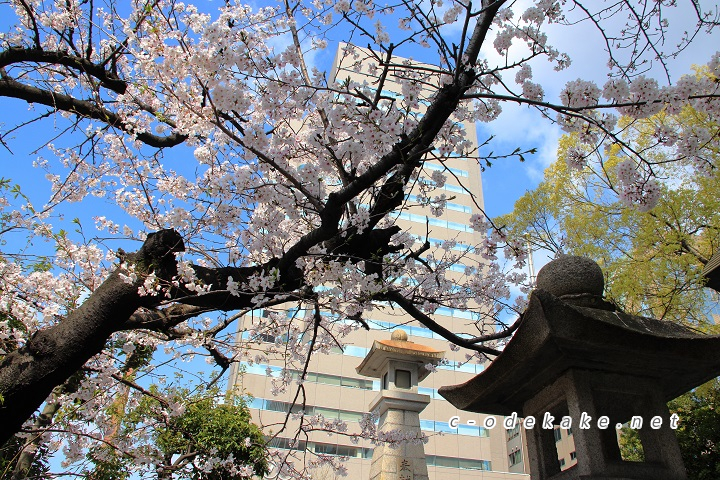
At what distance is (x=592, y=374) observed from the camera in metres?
3.35

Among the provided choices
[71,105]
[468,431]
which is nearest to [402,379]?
[71,105]

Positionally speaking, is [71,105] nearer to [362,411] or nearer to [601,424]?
[601,424]

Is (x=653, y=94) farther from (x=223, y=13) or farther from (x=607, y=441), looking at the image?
(x=223, y=13)

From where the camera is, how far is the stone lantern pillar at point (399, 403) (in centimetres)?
995

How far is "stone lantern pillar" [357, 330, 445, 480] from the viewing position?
9953 mm

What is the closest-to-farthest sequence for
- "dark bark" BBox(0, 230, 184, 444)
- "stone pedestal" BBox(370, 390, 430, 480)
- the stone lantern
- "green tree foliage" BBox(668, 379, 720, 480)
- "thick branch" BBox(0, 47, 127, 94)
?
"dark bark" BBox(0, 230, 184, 444), the stone lantern, "thick branch" BBox(0, 47, 127, 94), "green tree foliage" BBox(668, 379, 720, 480), "stone pedestal" BBox(370, 390, 430, 480)

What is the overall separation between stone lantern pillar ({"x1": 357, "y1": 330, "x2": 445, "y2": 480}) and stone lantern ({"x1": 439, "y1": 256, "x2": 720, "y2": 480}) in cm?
579

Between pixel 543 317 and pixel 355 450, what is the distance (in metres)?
22.2

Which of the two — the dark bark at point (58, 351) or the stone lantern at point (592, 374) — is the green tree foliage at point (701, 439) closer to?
the stone lantern at point (592, 374)

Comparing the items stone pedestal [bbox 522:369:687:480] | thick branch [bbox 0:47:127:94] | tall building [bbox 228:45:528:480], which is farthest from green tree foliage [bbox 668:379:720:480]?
tall building [bbox 228:45:528:480]

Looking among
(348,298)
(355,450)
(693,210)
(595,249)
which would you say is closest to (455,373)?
(355,450)

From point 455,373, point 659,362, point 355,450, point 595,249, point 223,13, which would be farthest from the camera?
point 455,373

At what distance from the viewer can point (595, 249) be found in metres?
10.1

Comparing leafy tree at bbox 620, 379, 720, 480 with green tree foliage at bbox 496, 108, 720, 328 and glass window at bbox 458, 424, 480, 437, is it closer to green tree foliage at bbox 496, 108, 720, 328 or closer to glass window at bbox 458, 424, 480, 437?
green tree foliage at bbox 496, 108, 720, 328
